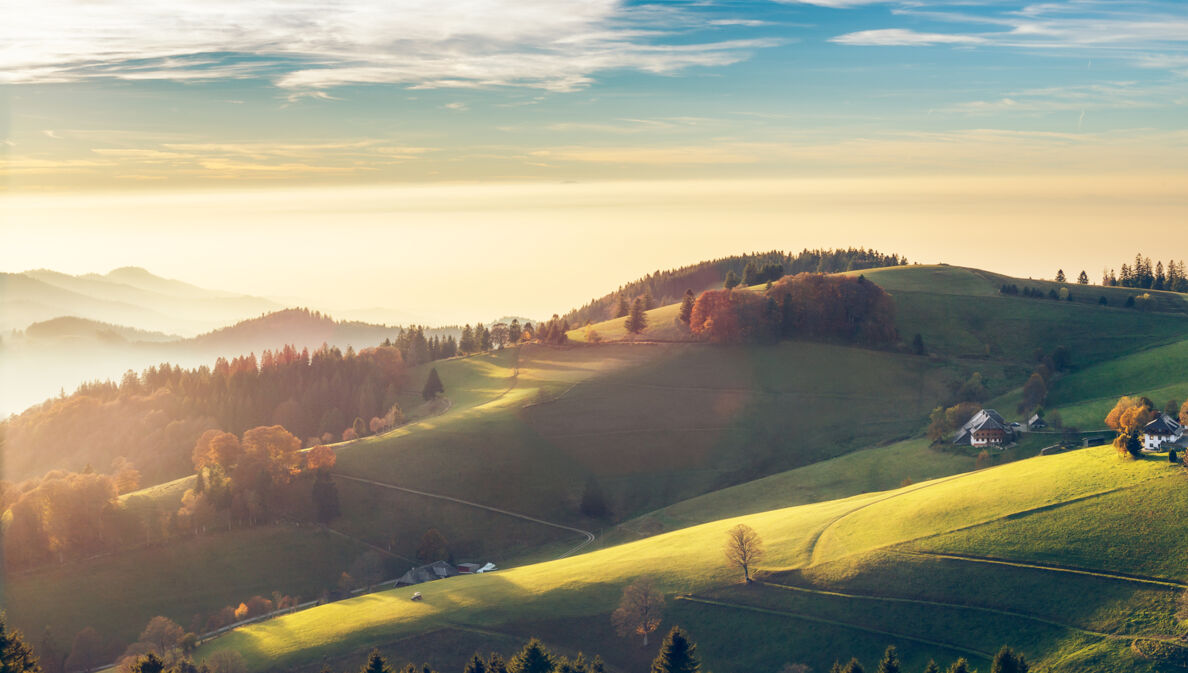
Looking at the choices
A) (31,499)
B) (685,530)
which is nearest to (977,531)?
(685,530)

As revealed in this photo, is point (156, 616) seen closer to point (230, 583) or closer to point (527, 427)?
point (230, 583)

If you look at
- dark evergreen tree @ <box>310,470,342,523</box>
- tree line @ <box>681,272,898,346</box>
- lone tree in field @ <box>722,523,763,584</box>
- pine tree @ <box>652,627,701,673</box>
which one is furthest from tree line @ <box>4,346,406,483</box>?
pine tree @ <box>652,627,701,673</box>

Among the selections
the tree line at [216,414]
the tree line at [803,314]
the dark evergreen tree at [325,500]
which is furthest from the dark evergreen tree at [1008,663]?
the tree line at [216,414]

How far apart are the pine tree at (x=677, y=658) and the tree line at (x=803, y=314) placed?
11167cm

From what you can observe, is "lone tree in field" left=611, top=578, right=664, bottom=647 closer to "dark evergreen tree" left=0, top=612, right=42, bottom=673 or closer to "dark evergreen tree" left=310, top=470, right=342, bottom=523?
"dark evergreen tree" left=0, top=612, right=42, bottom=673

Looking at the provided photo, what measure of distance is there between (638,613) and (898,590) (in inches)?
893

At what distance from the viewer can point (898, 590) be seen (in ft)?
236

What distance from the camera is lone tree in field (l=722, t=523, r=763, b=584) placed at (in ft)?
263

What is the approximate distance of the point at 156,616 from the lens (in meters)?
94.7

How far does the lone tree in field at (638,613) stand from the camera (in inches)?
2906

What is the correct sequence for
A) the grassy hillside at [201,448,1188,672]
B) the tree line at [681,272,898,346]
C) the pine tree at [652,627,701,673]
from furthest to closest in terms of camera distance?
1. the tree line at [681,272,898,346]
2. the grassy hillside at [201,448,1188,672]
3. the pine tree at [652,627,701,673]

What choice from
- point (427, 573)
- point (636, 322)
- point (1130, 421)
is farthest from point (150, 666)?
point (636, 322)

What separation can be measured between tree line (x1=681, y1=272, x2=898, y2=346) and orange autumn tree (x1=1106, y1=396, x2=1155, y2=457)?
68.7 metres

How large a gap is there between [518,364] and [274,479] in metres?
72.4
